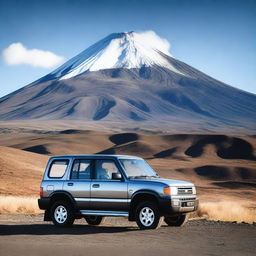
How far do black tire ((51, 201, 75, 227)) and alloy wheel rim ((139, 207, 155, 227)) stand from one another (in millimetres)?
2062

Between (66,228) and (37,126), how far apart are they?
184 metres

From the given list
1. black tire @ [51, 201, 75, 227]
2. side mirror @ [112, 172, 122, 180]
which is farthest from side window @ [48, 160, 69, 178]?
side mirror @ [112, 172, 122, 180]

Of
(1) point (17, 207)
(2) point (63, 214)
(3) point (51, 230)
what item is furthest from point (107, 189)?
(1) point (17, 207)

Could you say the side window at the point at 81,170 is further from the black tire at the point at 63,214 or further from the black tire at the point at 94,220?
the black tire at the point at 94,220

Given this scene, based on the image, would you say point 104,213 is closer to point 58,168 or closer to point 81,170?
point 81,170

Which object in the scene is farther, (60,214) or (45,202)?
(45,202)

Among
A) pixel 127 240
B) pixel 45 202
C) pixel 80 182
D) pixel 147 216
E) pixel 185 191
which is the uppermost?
pixel 80 182

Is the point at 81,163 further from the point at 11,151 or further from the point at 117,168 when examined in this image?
the point at 11,151

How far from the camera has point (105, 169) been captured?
49.3ft

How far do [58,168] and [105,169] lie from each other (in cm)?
155

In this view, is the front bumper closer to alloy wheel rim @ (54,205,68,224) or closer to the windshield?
the windshield

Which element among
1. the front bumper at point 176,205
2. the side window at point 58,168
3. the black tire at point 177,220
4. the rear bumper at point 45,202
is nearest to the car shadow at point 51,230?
the rear bumper at point 45,202

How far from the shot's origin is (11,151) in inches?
2470

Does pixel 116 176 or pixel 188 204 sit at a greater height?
pixel 116 176
